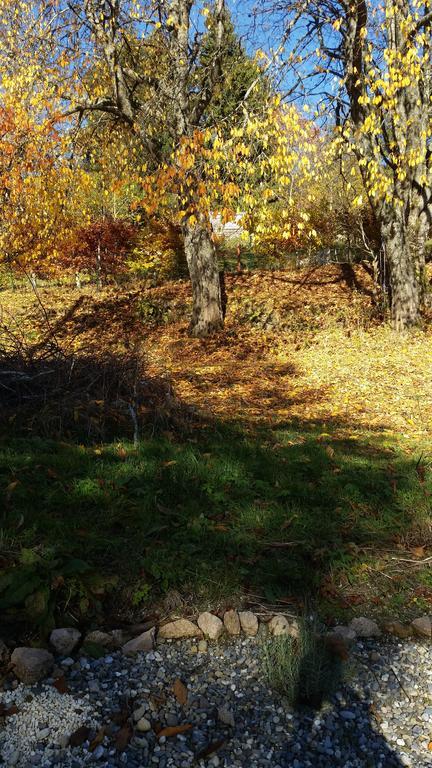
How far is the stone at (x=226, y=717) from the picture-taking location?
2398mm

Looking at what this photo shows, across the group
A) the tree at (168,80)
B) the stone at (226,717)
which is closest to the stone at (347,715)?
the stone at (226,717)

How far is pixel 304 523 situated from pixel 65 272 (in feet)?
50.0

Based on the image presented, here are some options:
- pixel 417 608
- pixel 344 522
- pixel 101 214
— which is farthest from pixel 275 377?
pixel 101 214

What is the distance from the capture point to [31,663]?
256 cm

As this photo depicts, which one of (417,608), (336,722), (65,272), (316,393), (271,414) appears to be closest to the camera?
(336,722)

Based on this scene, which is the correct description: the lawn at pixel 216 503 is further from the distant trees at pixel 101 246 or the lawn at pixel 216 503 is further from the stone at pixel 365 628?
the distant trees at pixel 101 246

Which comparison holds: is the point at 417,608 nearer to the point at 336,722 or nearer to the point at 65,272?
the point at 336,722

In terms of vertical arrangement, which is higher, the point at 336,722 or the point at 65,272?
the point at 65,272

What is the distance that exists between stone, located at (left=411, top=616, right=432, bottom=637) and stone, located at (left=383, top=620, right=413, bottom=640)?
31 millimetres

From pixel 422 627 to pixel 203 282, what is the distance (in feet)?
31.9

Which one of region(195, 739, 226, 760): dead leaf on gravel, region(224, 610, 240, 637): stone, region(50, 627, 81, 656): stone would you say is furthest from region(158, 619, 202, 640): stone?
region(195, 739, 226, 760): dead leaf on gravel

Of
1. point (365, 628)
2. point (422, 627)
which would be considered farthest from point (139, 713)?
point (422, 627)

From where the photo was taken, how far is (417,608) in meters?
3.24

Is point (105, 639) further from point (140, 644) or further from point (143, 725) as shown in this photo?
point (143, 725)
